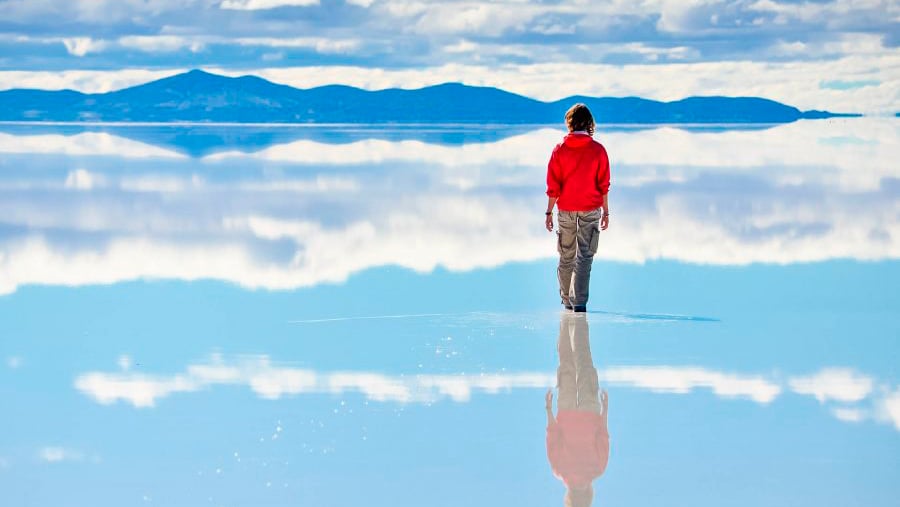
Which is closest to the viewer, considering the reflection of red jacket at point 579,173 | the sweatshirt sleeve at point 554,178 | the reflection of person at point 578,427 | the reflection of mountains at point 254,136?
the reflection of person at point 578,427

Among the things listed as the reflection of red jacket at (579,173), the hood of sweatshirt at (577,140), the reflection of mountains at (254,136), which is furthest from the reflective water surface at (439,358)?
the reflection of mountains at (254,136)

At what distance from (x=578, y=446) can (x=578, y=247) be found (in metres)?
3.40

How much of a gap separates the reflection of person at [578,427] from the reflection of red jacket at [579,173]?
1.37 m

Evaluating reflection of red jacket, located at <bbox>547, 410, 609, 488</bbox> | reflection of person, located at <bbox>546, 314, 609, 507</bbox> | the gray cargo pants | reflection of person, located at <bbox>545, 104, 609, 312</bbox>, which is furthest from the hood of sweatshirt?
reflection of red jacket, located at <bbox>547, 410, 609, 488</bbox>

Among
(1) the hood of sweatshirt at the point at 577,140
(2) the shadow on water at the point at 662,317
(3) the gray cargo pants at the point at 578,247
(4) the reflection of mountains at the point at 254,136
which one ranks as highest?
(4) the reflection of mountains at the point at 254,136

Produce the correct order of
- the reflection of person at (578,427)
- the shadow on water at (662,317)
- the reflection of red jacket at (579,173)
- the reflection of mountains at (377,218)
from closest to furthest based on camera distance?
the reflection of person at (578,427) < the shadow on water at (662,317) < the reflection of red jacket at (579,173) < the reflection of mountains at (377,218)

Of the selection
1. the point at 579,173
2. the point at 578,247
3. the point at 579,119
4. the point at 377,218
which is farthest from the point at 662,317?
the point at 377,218

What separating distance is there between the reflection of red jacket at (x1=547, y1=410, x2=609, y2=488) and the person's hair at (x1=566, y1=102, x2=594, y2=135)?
2.96 m

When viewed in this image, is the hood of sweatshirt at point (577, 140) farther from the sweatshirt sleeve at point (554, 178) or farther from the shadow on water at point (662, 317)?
the shadow on water at point (662, 317)

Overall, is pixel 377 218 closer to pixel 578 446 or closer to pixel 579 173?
pixel 579 173

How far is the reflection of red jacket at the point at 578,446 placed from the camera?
15.4 ft

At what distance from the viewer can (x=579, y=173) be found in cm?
824

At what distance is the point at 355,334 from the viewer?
7523 mm

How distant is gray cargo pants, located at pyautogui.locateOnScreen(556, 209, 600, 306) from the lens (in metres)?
8.34
